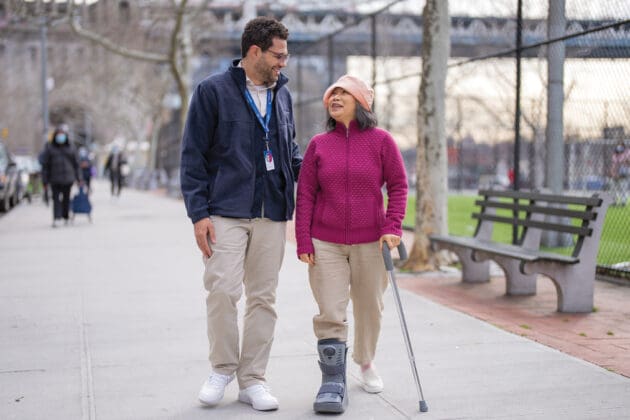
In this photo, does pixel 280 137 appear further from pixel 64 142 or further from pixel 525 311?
pixel 64 142

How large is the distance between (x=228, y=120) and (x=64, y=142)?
13.0 meters

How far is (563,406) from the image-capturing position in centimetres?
478

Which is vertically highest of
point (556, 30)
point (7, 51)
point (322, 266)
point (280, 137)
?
point (7, 51)

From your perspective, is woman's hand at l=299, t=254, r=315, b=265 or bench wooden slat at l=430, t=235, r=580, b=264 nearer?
woman's hand at l=299, t=254, r=315, b=265

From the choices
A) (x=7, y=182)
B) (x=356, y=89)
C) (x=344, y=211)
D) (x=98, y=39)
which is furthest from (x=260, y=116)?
(x=98, y=39)

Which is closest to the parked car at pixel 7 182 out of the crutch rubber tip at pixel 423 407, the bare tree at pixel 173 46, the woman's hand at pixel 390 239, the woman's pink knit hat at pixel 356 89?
the bare tree at pixel 173 46

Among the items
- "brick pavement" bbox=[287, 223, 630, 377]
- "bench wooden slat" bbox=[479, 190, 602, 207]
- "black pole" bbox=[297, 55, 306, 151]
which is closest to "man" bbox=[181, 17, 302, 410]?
"brick pavement" bbox=[287, 223, 630, 377]

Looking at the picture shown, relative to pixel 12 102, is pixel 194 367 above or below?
below

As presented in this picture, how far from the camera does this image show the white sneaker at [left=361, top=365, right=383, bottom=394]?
200 inches

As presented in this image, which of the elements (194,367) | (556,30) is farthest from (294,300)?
(556,30)

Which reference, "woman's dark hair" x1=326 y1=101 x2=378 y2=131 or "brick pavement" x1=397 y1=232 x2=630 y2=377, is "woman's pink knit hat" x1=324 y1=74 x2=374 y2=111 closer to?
"woman's dark hair" x1=326 y1=101 x2=378 y2=131

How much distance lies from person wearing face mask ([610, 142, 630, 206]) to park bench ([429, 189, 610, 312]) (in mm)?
2037

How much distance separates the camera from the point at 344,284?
191 inches

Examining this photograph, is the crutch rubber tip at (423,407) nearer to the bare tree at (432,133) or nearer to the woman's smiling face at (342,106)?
the woman's smiling face at (342,106)
